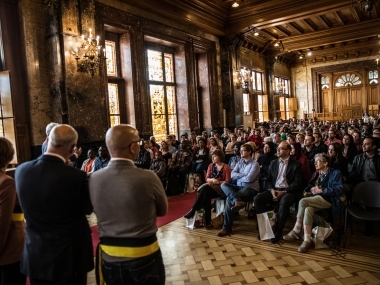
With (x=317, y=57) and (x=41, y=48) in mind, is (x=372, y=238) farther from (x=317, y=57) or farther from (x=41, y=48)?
(x=317, y=57)

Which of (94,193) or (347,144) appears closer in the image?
→ (94,193)

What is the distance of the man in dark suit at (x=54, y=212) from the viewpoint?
1.64 m

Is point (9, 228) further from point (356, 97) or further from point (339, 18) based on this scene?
point (356, 97)

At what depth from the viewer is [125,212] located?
1.56 metres

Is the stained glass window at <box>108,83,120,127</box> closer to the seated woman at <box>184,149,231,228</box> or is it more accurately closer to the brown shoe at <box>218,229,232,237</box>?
the seated woman at <box>184,149,231,228</box>

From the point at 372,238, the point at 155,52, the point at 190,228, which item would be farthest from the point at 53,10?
the point at 372,238

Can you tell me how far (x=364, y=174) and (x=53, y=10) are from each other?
263 inches

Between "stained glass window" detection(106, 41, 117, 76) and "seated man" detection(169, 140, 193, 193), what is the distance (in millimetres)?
3482

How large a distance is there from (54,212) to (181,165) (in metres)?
5.27

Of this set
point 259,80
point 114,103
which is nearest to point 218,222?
point 114,103

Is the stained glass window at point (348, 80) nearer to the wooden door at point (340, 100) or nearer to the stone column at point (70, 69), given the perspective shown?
the wooden door at point (340, 100)

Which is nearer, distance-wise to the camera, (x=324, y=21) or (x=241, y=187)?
(x=241, y=187)

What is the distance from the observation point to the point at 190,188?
6789 millimetres

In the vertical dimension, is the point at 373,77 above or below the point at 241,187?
above
